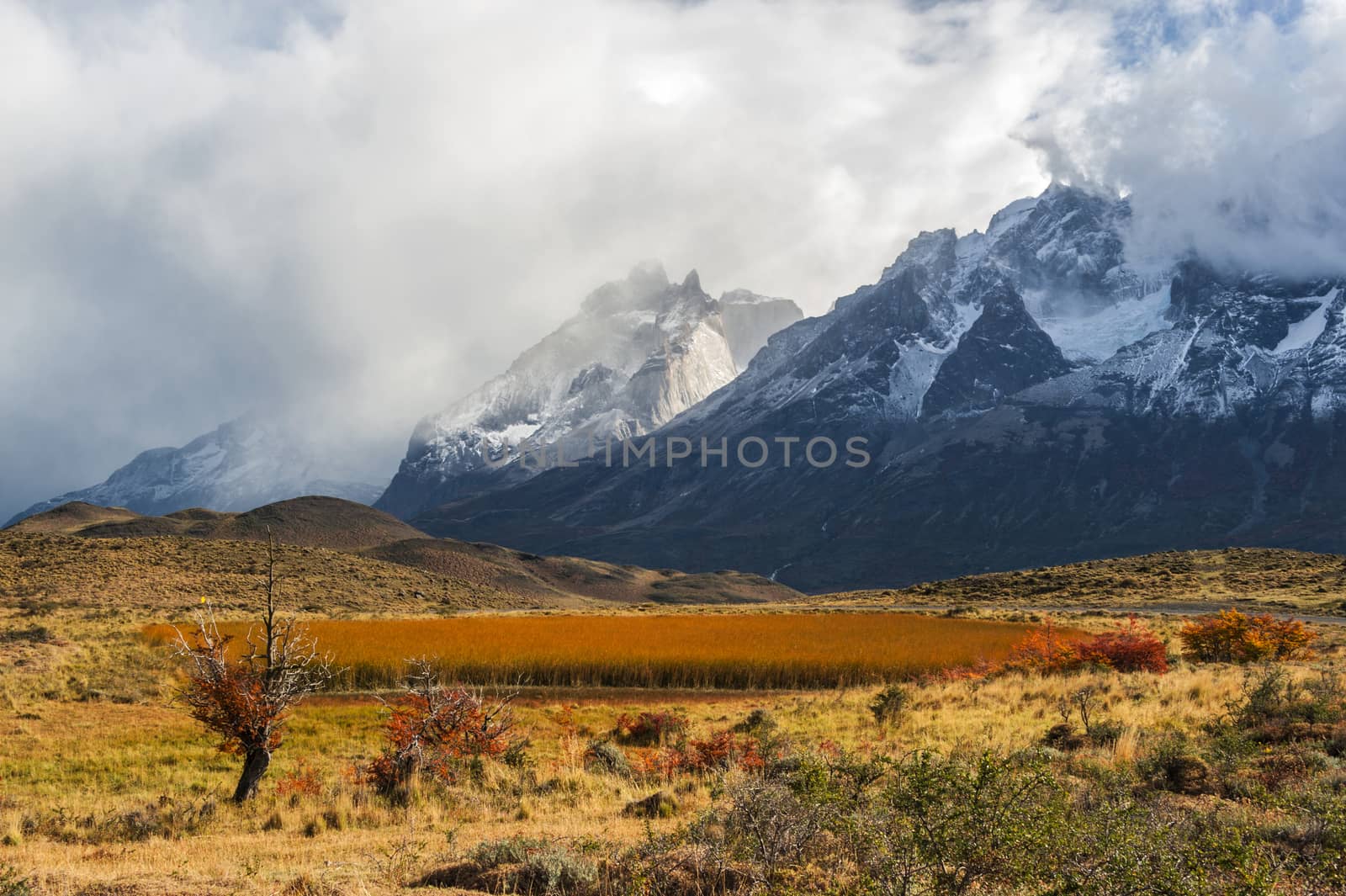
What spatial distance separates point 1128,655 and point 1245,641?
20.0ft

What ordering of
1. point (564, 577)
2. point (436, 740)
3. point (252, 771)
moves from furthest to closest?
1. point (564, 577)
2. point (436, 740)
3. point (252, 771)

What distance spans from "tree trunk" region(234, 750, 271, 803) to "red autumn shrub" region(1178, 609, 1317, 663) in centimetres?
3073

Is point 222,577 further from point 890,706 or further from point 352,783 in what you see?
point 890,706

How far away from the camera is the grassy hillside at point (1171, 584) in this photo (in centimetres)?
6353

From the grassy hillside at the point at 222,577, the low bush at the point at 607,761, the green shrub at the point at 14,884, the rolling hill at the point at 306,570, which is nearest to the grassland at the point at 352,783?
the green shrub at the point at 14,884

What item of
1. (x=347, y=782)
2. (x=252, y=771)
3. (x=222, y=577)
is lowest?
(x=347, y=782)

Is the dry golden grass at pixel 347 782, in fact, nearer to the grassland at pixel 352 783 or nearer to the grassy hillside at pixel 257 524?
the grassland at pixel 352 783

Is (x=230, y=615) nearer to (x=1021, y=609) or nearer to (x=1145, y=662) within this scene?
(x=1145, y=662)

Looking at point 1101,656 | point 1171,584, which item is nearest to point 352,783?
point 1101,656

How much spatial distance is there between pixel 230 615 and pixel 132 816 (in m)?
46.8

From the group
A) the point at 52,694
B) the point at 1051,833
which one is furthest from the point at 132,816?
the point at 52,694

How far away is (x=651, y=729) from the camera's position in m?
21.0

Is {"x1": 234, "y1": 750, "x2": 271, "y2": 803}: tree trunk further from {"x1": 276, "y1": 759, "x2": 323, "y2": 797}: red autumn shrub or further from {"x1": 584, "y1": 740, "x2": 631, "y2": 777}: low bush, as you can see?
{"x1": 584, "y1": 740, "x2": 631, "y2": 777}: low bush

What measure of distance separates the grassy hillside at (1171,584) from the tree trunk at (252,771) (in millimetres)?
61345
